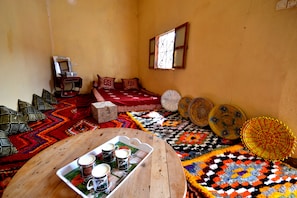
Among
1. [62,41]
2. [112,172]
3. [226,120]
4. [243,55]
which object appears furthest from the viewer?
[62,41]

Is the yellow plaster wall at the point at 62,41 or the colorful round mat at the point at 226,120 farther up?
the yellow plaster wall at the point at 62,41

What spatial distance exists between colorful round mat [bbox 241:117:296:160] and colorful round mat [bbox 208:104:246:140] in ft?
0.44

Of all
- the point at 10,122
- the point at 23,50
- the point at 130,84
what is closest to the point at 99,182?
the point at 10,122

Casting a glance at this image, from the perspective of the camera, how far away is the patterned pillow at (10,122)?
164 centimetres

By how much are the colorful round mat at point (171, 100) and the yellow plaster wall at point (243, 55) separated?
0.15 m

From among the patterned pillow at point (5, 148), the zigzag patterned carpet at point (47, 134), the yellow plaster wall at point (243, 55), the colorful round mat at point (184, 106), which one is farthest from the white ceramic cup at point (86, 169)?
the colorful round mat at point (184, 106)

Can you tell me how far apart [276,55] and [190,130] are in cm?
119

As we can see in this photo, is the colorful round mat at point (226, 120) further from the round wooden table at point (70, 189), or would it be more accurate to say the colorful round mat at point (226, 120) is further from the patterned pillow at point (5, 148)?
the patterned pillow at point (5, 148)

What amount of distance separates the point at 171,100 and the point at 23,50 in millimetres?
2784

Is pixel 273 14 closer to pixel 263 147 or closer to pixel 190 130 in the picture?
pixel 263 147

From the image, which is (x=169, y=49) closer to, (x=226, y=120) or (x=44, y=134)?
(x=226, y=120)

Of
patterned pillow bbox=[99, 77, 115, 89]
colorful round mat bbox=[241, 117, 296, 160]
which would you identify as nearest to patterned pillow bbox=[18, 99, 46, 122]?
patterned pillow bbox=[99, 77, 115, 89]

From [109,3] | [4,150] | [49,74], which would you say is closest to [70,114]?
[4,150]

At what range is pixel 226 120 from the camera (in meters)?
1.65
